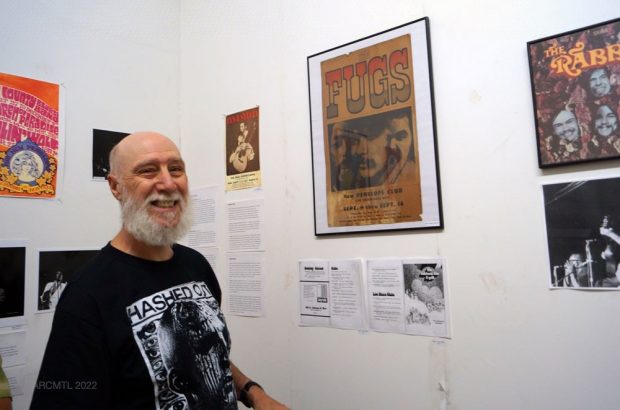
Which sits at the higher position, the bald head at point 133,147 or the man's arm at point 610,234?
the bald head at point 133,147

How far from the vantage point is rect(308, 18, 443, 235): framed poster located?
124cm

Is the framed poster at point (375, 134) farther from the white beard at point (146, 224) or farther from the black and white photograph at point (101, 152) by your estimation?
the black and white photograph at point (101, 152)

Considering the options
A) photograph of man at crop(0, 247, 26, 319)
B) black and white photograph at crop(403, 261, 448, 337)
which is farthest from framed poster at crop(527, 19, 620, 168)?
photograph of man at crop(0, 247, 26, 319)

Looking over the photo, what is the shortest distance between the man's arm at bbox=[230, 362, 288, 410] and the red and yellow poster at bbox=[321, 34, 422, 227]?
0.56 m

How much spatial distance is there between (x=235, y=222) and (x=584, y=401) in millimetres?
1236

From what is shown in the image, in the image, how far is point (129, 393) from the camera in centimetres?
86

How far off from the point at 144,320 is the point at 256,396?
1.22 ft

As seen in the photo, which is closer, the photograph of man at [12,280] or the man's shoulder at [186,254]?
the man's shoulder at [186,254]

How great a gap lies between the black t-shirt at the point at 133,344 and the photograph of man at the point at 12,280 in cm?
61

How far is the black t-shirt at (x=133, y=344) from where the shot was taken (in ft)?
2.63

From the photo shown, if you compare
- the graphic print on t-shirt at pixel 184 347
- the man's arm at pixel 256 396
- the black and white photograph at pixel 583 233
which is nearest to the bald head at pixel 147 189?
the graphic print on t-shirt at pixel 184 347

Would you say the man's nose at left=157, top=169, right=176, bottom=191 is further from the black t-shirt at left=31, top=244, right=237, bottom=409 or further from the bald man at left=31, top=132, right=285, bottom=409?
the black t-shirt at left=31, top=244, right=237, bottom=409

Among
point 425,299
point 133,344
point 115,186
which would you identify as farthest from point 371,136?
point 133,344

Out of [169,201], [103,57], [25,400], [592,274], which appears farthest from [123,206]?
[592,274]
